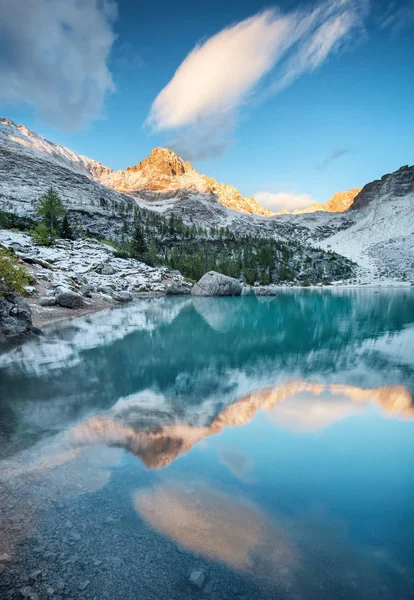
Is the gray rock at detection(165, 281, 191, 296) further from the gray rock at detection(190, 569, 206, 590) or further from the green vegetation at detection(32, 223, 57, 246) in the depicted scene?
the gray rock at detection(190, 569, 206, 590)

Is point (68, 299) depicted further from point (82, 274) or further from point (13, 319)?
point (82, 274)

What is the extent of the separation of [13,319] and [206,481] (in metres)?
19.1

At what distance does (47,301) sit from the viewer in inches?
1191

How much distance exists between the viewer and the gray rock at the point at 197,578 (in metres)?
4.39

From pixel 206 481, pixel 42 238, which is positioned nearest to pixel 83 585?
pixel 206 481

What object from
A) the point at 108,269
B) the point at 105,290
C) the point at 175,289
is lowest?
the point at 175,289

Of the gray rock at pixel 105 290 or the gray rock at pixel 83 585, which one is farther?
the gray rock at pixel 105 290

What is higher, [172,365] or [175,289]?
[175,289]

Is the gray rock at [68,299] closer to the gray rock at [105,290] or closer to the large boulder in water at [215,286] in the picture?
the gray rock at [105,290]

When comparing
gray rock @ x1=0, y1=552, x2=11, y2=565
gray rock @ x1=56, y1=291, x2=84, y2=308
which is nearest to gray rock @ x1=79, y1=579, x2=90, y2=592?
gray rock @ x1=0, y1=552, x2=11, y2=565

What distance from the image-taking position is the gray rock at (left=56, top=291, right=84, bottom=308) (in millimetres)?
31625

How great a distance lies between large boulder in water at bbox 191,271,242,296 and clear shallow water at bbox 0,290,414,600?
5139 centimetres

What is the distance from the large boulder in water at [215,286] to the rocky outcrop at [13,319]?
47.9 meters

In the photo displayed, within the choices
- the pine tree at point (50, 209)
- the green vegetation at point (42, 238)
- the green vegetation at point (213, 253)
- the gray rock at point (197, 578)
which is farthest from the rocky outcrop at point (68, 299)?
the pine tree at point (50, 209)
